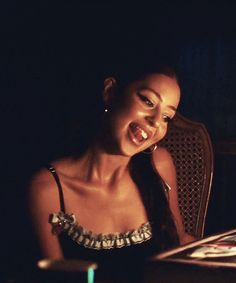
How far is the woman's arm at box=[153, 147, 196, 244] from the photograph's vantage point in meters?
2.56

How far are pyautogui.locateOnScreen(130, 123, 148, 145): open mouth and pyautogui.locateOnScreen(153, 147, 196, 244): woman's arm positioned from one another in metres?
0.43

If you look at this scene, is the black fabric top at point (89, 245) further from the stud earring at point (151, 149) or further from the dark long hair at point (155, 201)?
the stud earring at point (151, 149)

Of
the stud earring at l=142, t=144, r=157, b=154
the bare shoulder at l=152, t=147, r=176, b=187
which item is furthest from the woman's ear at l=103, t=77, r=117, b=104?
the bare shoulder at l=152, t=147, r=176, b=187

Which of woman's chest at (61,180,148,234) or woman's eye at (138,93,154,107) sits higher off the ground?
woman's eye at (138,93,154,107)

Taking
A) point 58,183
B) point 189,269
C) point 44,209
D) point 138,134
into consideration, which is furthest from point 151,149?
point 189,269

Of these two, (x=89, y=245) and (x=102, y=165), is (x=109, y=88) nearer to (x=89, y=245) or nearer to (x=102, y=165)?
(x=102, y=165)

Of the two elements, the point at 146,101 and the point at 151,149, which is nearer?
the point at 146,101

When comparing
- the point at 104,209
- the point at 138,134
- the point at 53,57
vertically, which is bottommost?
the point at 104,209

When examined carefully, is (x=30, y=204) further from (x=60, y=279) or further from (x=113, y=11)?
(x=113, y=11)

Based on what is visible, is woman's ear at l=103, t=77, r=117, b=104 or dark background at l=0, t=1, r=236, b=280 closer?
woman's ear at l=103, t=77, r=117, b=104

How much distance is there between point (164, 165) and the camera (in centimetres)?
261

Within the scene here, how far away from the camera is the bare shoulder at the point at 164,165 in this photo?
258cm

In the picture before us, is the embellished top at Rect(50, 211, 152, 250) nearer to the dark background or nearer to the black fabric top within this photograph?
the black fabric top

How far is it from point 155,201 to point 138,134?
1.44 ft
